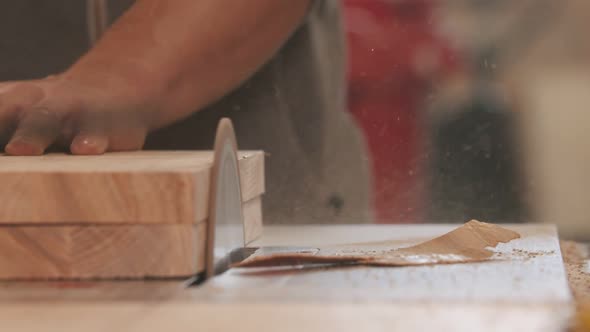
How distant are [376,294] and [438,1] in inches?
37.0

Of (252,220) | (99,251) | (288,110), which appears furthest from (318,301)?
(288,110)

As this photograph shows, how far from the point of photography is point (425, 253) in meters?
0.88

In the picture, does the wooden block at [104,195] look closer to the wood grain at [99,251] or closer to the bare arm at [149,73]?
the wood grain at [99,251]

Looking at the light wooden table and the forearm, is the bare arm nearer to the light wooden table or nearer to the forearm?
the forearm

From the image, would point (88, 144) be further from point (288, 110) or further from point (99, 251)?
point (288, 110)

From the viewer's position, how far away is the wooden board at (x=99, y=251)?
777 mm

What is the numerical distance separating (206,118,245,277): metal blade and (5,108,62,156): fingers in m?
0.25

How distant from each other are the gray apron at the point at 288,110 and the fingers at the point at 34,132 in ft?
1.12

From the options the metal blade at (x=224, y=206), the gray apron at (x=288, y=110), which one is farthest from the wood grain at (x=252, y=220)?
the gray apron at (x=288, y=110)

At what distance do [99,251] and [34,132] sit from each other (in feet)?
1.06

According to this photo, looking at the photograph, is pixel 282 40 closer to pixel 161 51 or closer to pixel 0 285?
pixel 161 51

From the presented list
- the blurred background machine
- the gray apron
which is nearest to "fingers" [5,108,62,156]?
the gray apron

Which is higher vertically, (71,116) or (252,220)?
(71,116)

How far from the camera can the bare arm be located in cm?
110
